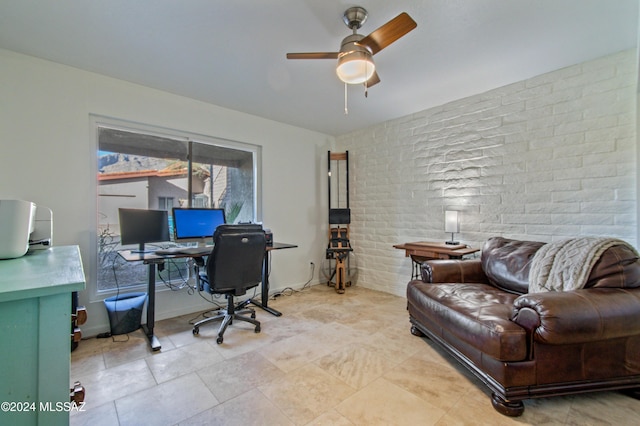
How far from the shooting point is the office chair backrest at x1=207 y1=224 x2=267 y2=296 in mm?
2336

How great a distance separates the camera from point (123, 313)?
2.46 m

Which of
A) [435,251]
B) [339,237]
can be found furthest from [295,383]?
[339,237]

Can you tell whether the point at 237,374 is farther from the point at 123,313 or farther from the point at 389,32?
the point at 389,32

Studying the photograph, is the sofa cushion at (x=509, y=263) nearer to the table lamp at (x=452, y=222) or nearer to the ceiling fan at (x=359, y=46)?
the table lamp at (x=452, y=222)

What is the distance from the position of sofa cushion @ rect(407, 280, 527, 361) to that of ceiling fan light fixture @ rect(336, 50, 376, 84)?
1.72 metres

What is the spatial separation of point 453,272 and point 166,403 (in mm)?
2350

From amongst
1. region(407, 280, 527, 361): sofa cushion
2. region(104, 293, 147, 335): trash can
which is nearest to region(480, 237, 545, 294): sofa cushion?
region(407, 280, 527, 361): sofa cushion

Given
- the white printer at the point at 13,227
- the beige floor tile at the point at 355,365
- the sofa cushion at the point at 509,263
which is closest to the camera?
the white printer at the point at 13,227

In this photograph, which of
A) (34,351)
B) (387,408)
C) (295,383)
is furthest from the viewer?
(295,383)

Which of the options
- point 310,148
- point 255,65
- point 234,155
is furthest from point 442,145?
point 234,155

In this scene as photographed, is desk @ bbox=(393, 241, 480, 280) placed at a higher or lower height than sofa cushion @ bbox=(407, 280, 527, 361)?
higher

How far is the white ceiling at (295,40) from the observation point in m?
1.73

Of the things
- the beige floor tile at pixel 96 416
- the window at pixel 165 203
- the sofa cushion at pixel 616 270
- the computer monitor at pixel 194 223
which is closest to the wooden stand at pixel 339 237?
the computer monitor at pixel 194 223

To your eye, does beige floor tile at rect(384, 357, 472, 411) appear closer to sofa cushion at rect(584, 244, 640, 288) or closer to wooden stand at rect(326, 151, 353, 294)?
sofa cushion at rect(584, 244, 640, 288)
